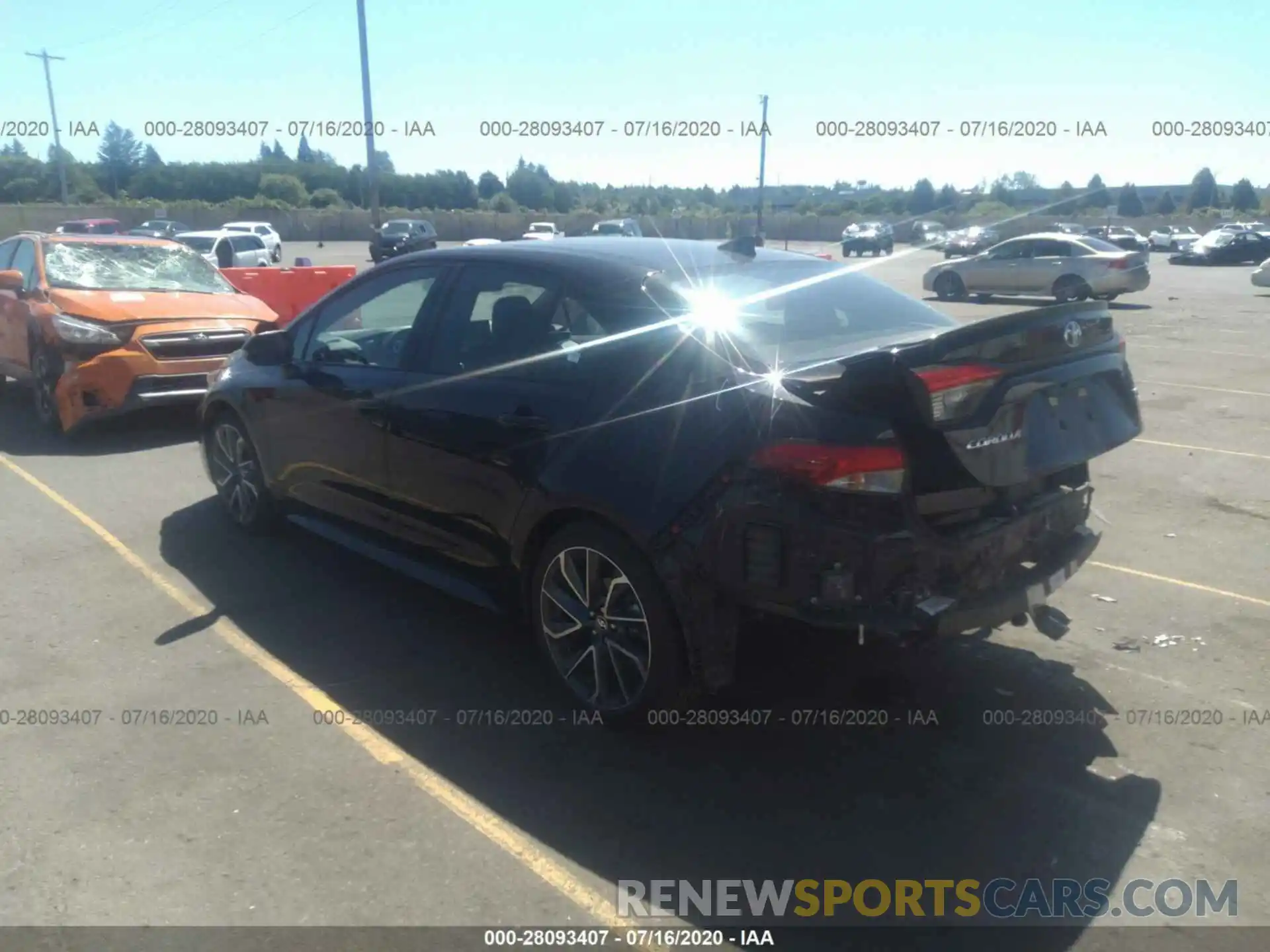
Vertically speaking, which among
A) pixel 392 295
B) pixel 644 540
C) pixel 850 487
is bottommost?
pixel 644 540

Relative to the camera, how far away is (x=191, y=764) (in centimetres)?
391

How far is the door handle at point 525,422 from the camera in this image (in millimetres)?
4152

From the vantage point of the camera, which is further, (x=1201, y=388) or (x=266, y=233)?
(x=266, y=233)

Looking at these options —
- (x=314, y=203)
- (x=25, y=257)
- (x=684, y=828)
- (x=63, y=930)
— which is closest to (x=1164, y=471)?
(x=684, y=828)

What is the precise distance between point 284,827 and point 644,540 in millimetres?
1506

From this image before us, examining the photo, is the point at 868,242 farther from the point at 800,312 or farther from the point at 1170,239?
the point at 800,312

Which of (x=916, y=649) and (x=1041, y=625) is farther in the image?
(x=1041, y=625)

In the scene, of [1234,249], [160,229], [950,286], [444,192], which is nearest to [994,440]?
[950,286]

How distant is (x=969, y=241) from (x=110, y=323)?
1183 inches

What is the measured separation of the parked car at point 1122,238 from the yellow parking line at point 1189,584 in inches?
1150

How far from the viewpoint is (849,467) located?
132 inches

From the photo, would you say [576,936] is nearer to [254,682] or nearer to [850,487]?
[850,487]

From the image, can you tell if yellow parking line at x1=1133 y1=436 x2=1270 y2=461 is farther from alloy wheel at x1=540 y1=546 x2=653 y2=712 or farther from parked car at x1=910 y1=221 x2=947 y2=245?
parked car at x1=910 y1=221 x2=947 y2=245

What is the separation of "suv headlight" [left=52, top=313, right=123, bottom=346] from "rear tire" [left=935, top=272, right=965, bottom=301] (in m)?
19.4
